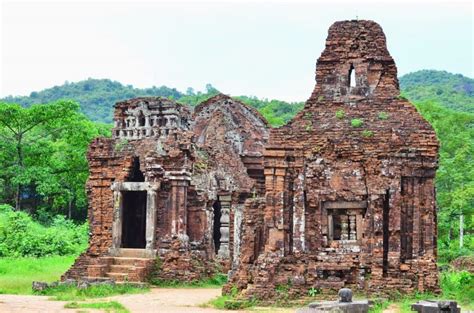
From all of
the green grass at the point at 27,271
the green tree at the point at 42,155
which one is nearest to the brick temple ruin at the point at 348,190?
the green grass at the point at 27,271

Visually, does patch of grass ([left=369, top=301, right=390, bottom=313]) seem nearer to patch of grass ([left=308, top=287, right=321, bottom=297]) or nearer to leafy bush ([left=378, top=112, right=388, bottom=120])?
patch of grass ([left=308, top=287, right=321, bottom=297])

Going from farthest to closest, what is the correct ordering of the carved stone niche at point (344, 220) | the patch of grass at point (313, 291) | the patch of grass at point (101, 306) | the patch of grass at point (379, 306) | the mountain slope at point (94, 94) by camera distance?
1. the mountain slope at point (94, 94)
2. the carved stone niche at point (344, 220)
3. the patch of grass at point (313, 291)
4. the patch of grass at point (101, 306)
5. the patch of grass at point (379, 306)

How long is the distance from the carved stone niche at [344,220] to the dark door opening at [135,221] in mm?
8095

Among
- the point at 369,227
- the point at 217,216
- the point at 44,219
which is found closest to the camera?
the point at 369,227

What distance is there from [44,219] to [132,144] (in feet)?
61.3

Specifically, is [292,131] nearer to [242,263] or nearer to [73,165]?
[242,263]

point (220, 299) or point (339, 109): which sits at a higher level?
point (339, 109)

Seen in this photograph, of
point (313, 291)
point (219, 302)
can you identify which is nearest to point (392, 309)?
point (313, 291)

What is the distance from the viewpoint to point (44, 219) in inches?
1540

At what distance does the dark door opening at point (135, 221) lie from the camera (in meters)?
23.2

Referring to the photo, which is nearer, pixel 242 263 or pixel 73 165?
pixel 242 263

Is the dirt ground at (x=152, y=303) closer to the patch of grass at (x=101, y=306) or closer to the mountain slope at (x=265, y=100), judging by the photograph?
the patch of grass at (x=101, y=306)

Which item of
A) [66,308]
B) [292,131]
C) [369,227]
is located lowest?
[66,308]

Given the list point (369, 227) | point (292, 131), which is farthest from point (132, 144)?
point (369, 227)
